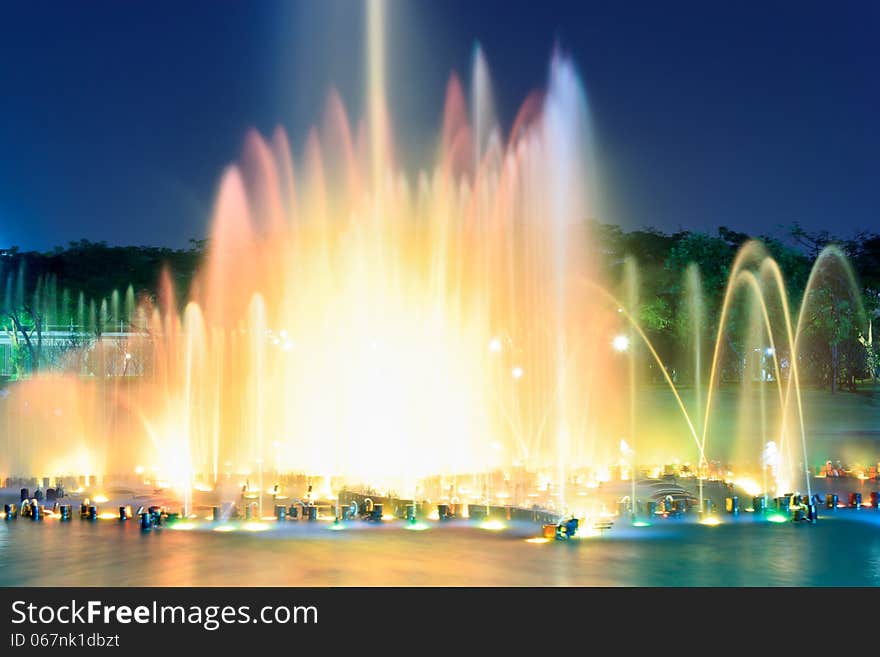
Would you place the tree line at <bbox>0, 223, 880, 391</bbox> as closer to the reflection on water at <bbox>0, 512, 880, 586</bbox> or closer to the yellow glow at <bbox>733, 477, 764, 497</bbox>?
the yellow glow at <bbox>733, 477, 764, 497</bbox>

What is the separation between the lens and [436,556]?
11.2 metres

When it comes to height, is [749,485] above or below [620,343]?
below

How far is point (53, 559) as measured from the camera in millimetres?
11109

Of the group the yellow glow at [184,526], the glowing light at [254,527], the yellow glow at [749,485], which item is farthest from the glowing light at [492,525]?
the yellow glow at [749,485]

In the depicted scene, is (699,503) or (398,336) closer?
(699,503)

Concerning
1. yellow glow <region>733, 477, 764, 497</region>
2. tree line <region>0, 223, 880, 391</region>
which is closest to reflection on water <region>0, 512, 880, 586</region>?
yellow glow <region>733, 477, 764, 497</region>

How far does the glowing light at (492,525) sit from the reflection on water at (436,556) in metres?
0.23

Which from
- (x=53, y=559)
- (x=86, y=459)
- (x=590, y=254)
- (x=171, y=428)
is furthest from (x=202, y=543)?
(x=590, y=254)

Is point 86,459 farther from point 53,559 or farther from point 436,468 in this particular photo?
point 53,559

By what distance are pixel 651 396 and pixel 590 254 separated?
24.3ft

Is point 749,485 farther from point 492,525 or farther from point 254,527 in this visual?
point 254,527

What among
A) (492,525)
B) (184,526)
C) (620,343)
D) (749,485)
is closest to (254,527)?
(184,526)

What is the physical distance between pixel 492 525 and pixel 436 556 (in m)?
2.35

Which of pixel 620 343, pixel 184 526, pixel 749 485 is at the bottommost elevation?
pixel 184 526
